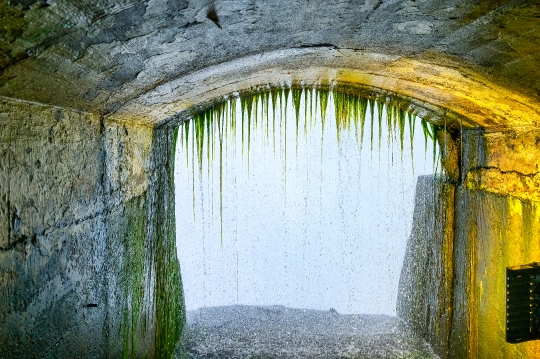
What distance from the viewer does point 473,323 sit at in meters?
3.68

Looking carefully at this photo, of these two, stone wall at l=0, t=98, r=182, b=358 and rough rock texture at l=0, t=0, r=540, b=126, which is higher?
rough rock texture at l=0, t=0, r=540, b=126

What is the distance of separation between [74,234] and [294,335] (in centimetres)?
→ 354

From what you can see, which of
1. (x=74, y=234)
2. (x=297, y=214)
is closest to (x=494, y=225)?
(x=74, y=234)

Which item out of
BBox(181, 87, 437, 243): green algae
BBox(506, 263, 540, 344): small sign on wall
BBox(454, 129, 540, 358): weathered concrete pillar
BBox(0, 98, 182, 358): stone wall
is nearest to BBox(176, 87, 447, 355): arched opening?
BBox(181, 87, 437, 243): green algae

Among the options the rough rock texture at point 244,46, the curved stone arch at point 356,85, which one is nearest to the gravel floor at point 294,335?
the curved stone arch at point 356,85

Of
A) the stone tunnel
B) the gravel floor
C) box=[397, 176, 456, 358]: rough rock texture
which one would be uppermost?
the stone tunnel

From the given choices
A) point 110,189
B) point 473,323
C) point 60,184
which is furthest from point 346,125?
point 60,184

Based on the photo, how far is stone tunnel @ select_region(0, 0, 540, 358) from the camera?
138 cm

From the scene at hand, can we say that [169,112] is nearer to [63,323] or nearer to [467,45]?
[63,323]

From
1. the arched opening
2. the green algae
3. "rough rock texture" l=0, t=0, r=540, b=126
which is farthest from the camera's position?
the arched opening

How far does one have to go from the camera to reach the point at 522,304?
7.69 feet

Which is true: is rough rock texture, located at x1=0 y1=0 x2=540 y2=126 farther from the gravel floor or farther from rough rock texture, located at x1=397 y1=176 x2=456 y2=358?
the gravel floor

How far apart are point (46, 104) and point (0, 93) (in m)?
0.33

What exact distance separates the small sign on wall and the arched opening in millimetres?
1927
